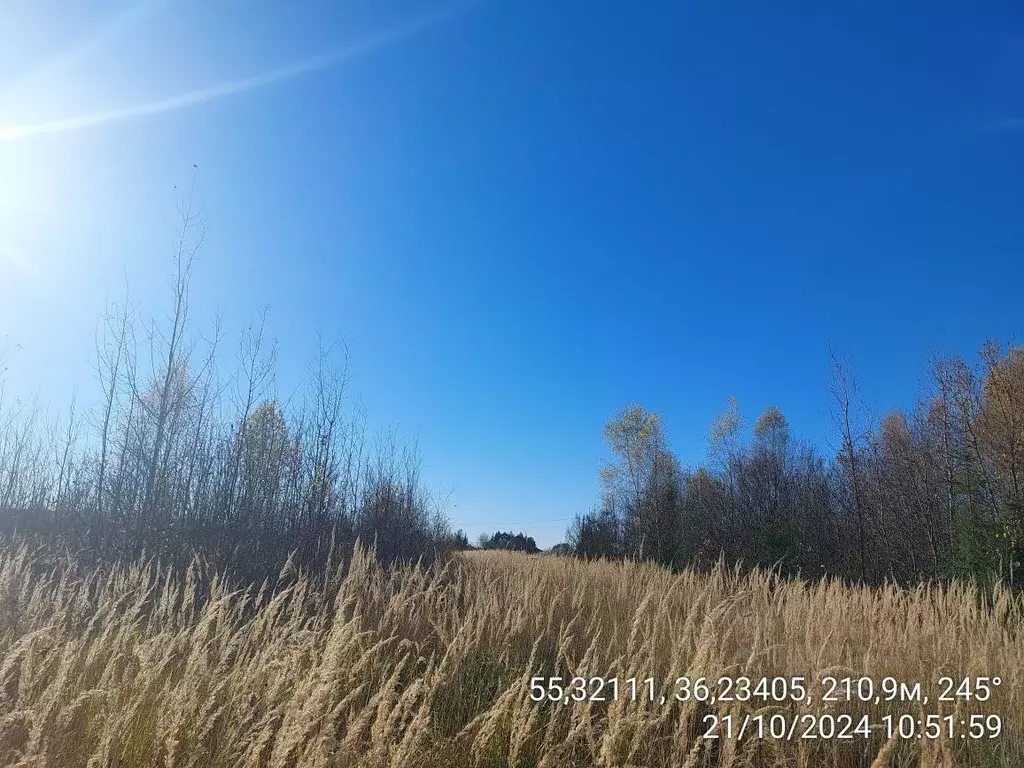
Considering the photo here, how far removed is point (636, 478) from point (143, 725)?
28685 millimetres

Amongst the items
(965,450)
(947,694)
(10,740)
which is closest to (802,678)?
(947,694)

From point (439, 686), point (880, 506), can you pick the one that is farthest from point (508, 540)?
point (439, 686)

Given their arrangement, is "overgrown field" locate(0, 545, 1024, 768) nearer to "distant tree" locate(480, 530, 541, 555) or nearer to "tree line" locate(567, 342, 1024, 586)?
"tree line" locate(567, 342, 1024, 586)

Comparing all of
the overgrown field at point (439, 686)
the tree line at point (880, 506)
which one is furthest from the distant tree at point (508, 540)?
the overgrown field at point (439, 686)

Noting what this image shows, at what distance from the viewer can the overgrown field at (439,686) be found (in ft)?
7.05

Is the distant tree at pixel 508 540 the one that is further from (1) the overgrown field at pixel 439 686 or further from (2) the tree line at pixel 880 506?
(1) the overgrown field at pixel 439 686

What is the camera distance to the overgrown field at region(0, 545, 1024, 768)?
2148mm

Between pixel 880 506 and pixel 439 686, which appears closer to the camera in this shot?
pixel 439 686

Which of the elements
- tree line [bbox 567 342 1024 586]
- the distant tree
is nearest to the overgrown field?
tree line [bbox 567 342 1024 586]

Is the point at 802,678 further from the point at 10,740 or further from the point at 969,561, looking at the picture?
the point at 969,561

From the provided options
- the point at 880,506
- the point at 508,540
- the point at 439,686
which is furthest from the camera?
the point at 508,540

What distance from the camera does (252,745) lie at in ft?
6.65

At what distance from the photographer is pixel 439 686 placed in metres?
3.58

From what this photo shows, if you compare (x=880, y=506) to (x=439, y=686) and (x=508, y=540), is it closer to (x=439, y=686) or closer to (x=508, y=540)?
(x=439, y=686)
